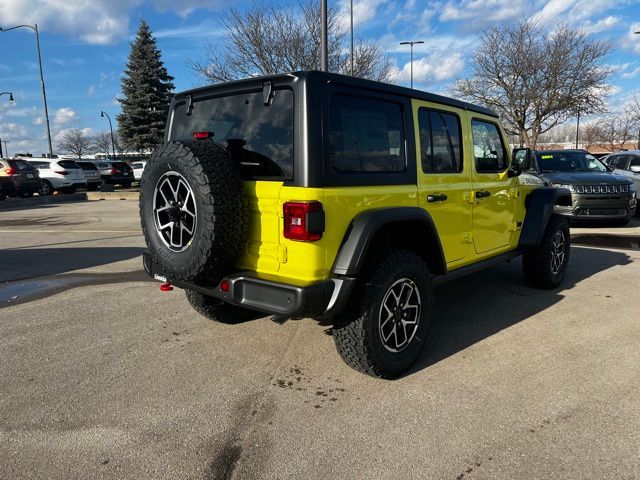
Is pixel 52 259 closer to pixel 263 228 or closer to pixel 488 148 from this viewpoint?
pixel 263 228

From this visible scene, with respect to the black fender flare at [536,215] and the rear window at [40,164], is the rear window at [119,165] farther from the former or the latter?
the black fender flare at [536,215]

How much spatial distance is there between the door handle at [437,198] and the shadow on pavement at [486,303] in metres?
1.19

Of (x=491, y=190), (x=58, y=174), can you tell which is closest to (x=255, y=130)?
(x=491, y=190)

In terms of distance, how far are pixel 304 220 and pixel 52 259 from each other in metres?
6.25

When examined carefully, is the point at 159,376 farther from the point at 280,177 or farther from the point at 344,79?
the point at 344,79

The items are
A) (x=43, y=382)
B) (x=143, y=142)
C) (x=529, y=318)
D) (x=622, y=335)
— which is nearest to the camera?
(x=43, y=382)

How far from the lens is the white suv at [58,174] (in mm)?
20266

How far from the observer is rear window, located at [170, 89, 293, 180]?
2.94 m

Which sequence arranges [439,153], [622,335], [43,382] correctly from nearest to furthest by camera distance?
[43,382] < [439,153] < [622,335]

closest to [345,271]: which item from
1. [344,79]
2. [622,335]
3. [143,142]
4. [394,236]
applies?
[394,236]

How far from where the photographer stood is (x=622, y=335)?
4.04 meters

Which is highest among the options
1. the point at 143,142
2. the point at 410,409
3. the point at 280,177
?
the point at 143,142

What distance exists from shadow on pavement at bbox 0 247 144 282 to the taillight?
5.04 m

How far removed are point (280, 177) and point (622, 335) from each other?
10.6 feet
